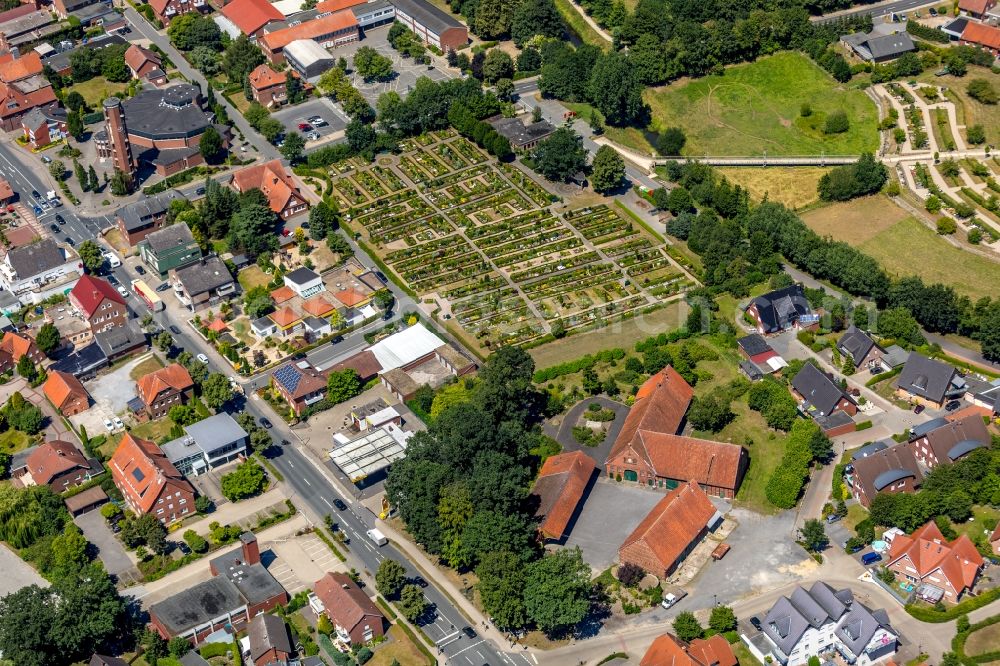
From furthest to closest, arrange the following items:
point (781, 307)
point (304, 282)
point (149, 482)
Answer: point (304, 282) → point (781, 307) → point (149, 482)

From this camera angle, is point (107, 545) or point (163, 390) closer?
point (107, 545)

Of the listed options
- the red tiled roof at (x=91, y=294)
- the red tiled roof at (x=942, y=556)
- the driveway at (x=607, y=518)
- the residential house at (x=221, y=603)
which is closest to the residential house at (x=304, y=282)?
the red tiled roof at (x=91, y=294)

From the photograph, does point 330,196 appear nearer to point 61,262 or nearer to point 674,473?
point 61,262

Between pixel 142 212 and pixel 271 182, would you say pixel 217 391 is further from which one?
pixel 271 182

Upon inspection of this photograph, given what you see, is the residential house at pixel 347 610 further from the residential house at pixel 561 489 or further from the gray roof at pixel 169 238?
the gray roof at pixel 169 238

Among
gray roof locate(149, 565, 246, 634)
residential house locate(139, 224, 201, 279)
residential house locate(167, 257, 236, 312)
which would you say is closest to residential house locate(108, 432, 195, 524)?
gray roof locate(149, 565, 246, 634)

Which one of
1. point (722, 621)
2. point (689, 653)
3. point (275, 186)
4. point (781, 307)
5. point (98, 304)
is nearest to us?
point (689, 653)

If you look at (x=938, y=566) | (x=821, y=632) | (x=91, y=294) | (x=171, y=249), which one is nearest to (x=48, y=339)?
(x=91, y=294)

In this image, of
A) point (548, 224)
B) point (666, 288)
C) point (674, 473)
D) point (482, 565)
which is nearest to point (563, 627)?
point (482, 565)
